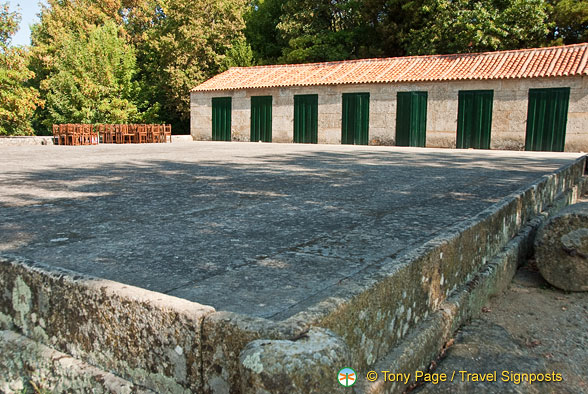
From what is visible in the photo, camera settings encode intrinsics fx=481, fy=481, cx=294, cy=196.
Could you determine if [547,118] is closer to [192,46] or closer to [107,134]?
[107,134]

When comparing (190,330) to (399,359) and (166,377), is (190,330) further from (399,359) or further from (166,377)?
(399,359)

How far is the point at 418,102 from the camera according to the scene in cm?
1877

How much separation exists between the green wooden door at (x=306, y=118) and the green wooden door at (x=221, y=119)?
3.75 meters

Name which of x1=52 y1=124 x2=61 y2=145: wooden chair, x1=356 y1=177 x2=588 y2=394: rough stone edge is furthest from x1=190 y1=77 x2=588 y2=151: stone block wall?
x1=356 y1=177 x2=588 y2=394: rough stone edge

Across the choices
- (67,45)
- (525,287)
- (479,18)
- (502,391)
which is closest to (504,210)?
(525,287)

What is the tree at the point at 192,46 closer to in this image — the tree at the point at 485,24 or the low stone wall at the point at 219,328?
the tree at the point at 485,24

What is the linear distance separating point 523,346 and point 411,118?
55.0ft

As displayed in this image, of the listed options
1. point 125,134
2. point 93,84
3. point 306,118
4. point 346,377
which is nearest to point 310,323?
point 346,377

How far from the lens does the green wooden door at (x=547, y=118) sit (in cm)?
1650

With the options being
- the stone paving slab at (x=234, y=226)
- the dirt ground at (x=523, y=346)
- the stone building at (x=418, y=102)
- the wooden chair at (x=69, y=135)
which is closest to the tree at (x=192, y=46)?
the stone building at (x=418, y=102)

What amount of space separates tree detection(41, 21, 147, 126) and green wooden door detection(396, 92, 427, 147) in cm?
1703

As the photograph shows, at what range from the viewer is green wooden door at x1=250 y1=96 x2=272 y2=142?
2211 cm

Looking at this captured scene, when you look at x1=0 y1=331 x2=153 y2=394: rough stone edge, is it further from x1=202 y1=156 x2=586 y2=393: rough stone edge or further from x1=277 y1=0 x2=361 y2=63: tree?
x1=277 y1=0 x2=361 y2=63: tree

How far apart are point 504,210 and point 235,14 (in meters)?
27.8
